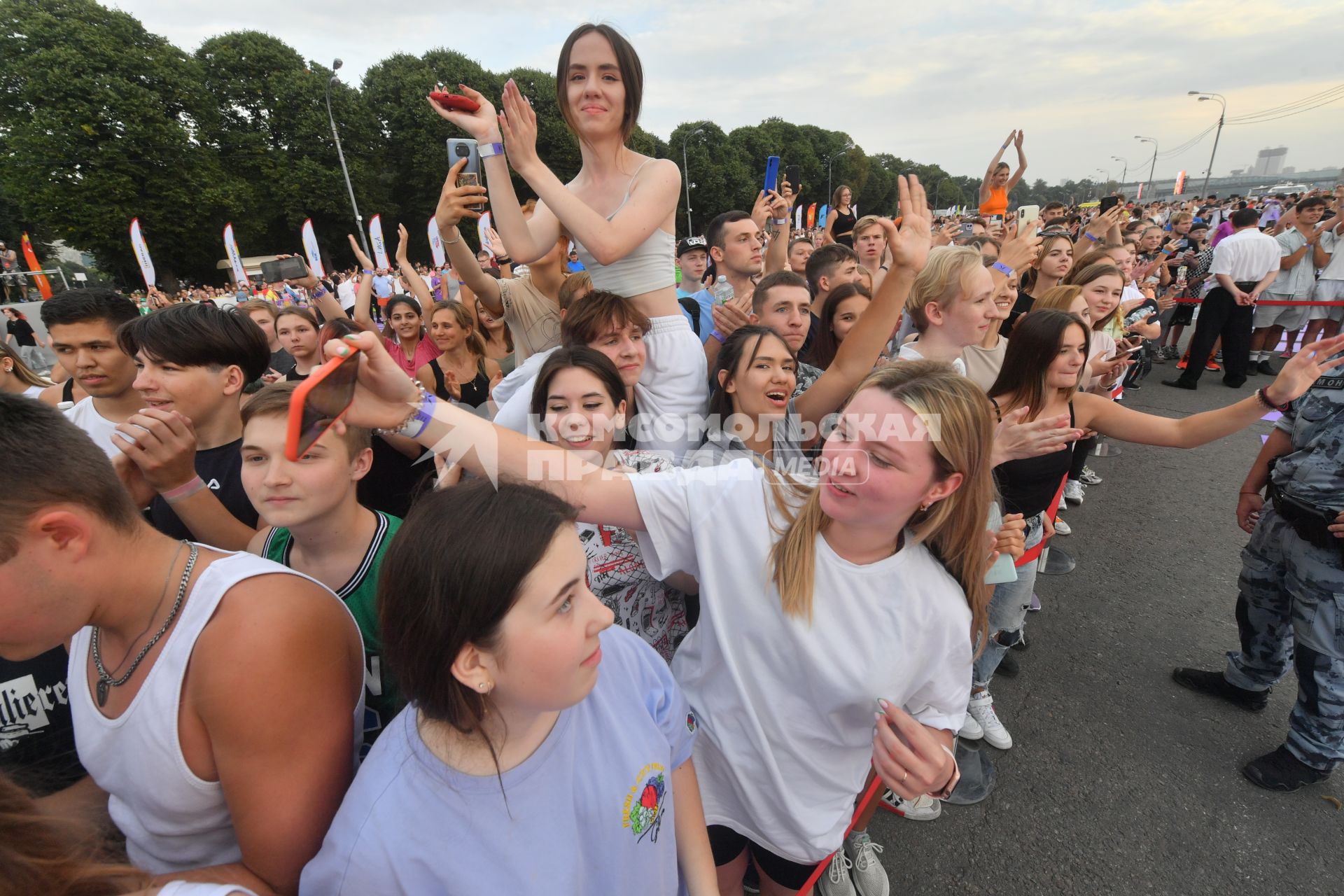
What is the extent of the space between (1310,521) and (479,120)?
3943 mm

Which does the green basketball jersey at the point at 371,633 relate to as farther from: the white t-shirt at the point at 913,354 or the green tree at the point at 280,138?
the green tree at the point at 280,138

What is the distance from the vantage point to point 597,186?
2.50 m

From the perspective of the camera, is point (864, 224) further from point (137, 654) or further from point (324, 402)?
point (137, 654)

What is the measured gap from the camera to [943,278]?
2.92 metres

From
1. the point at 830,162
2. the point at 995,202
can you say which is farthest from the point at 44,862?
the point at 830,162

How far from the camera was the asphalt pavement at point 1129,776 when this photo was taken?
7.48ft

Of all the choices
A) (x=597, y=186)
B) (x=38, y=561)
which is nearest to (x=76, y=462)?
(x=38, y=561)

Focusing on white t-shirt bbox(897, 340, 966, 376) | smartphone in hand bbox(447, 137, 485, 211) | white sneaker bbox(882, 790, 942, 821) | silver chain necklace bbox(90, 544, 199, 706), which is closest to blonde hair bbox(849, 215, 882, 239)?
white t-shirt bbox(897, 340, 966, 376)

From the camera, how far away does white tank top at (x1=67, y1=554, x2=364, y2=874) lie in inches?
41.2

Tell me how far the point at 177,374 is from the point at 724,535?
213 centimetres

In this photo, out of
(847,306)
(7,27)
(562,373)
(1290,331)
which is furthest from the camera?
(7,27)

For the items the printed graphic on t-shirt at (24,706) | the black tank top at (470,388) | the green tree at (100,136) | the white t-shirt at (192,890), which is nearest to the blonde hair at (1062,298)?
the black tank top at (470,388)

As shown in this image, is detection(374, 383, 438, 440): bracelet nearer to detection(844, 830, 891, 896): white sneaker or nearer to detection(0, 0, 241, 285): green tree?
detection(844, 830, 891, 896): white sneaker

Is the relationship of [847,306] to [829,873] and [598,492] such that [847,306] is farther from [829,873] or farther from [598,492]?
[829,873]
